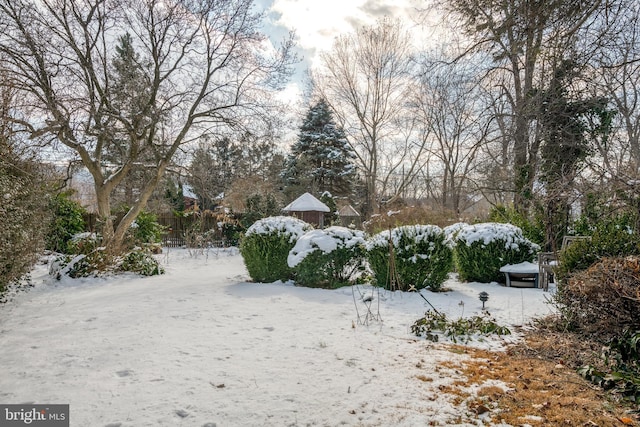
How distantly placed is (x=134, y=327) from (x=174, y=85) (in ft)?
26.9

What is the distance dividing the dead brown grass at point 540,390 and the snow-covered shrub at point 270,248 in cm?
419

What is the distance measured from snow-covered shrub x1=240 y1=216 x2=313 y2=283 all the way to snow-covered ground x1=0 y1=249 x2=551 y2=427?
49.8 inches

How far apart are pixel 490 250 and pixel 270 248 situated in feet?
15.3

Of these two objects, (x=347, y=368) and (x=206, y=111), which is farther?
(x=206, y=111)

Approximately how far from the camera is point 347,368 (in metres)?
3.02

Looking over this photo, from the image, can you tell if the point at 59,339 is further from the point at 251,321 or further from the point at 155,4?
the point at 155,4

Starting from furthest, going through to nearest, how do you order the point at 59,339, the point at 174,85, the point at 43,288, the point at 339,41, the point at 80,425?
1. the point at 339,41
2. the point at 174,85
3. the point at 43,288
4. the point at 59,339
5. the point at 80,425

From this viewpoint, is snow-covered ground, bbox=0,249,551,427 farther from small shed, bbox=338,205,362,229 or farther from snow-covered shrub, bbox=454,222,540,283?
small shed, bbox=338,205,362,229

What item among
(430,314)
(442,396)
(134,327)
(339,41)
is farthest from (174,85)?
(339,41)

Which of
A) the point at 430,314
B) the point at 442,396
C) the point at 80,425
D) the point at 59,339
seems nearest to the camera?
the point at 80,425

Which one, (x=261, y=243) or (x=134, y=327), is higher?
(x=261, y=243)

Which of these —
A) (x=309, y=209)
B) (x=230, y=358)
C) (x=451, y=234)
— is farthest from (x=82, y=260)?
(x=309, y=209)

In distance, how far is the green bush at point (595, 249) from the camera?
4316 millimetres

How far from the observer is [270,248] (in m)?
7.15
